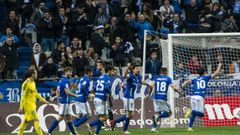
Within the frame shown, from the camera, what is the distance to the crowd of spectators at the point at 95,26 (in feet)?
92.7

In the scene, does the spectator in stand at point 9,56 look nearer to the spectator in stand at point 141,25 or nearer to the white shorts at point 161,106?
the spectator in stand at point 141,25

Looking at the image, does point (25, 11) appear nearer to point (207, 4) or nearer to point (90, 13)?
point (90, 13)

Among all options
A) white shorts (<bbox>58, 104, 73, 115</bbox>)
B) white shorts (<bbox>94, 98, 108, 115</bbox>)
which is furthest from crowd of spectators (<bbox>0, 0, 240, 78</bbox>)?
white shorts (<bbox>58, 104, 73, 115</bbox>)

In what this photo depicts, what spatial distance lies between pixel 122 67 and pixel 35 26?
3.78 metres

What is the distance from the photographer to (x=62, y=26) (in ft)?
99.1

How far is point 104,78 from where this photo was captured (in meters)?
23.4

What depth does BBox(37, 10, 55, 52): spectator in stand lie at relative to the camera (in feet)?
97.1

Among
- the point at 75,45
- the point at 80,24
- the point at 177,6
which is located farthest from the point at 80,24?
the point at 177,6

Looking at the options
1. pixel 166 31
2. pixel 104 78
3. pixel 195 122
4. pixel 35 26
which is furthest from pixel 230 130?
pixel 35 26

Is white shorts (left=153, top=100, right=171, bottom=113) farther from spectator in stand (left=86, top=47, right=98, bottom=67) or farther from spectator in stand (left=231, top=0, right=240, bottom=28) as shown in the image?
spectator in stand (left=231, top=0, right=240, bottom=28)

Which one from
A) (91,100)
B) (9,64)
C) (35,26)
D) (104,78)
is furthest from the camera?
(35,26)

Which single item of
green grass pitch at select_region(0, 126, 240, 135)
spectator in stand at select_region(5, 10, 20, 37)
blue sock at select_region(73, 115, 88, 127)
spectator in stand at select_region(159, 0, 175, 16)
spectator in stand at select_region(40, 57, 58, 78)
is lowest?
green grass pitch at select_region(0, 126, 240, 135)

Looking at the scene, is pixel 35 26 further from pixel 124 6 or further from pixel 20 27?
pixel 124 6

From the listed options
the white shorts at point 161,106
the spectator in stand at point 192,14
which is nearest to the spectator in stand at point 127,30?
the spectator in stand at point 192,14
